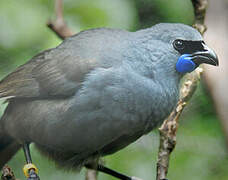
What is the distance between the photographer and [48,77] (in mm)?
4770

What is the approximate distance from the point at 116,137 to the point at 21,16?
59.2 inches

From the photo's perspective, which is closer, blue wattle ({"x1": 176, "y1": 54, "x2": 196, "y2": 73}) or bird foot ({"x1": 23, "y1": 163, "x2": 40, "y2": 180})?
blue wattle ({"x1": 176, "y1": 54, "x2": 196, "y2": 73})

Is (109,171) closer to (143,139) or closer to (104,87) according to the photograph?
(143,139)

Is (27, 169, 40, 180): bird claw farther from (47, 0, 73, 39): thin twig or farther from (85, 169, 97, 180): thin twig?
(47, 0, 73, 39): thin twig

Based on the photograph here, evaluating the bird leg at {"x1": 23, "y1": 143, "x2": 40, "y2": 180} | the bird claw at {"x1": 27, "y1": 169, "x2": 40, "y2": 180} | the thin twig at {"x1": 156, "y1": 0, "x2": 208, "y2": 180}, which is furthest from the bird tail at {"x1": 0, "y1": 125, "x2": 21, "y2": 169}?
the thin twig at {"x1": 156, "y1": 0, "x2": 208, "y2": 180}

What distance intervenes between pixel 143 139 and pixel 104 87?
1.47 m

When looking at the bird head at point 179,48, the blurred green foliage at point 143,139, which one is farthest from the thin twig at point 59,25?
the bird head at point 179,48

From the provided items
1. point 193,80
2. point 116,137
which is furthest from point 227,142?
point 116,137

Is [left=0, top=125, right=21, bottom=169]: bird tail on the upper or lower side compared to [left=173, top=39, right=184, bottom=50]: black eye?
lower

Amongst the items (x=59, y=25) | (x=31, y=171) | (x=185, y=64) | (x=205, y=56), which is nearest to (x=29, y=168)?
(x=31, y=171)

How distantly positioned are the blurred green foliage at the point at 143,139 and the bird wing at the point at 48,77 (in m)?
0.43

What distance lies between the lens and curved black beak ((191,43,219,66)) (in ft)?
14.8

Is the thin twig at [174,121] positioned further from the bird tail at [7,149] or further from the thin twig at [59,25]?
the bird tail at [7,149]

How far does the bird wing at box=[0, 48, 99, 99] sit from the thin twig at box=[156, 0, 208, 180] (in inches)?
28.2
